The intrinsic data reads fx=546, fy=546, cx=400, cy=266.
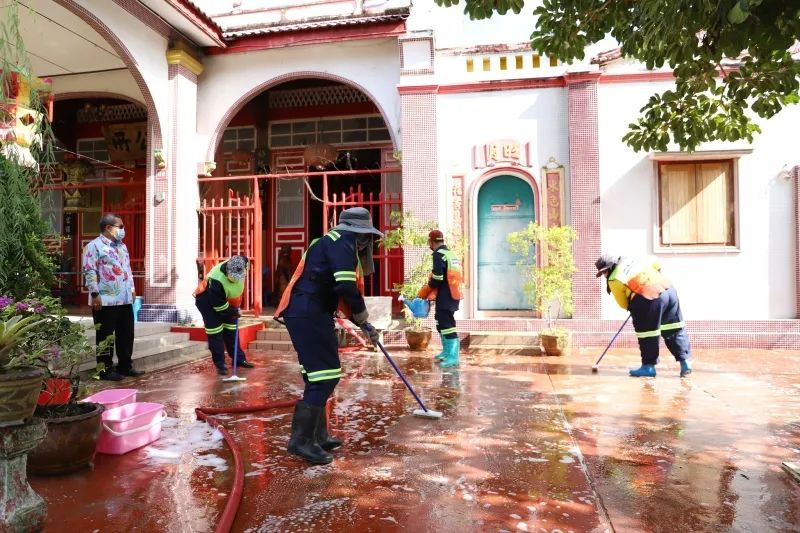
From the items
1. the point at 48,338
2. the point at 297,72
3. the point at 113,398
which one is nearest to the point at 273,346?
the point at 113,398

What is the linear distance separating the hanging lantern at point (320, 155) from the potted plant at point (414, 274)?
2535 millimetres

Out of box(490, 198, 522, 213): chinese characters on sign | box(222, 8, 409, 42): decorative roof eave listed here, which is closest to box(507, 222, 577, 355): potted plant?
box(490, 198, 522, 213): chinese characters on sign

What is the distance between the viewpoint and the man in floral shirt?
5.45m

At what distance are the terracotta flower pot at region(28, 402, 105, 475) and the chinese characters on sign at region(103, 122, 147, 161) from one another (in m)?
9.30

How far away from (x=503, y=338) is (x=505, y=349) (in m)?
0.24

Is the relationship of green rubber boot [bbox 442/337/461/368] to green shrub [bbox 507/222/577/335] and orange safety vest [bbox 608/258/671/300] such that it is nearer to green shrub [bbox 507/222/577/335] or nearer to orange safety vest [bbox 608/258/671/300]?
green shrub [bbox 507/222/577/335]

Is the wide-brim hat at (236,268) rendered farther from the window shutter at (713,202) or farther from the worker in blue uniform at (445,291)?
the window shutter at (713,202)

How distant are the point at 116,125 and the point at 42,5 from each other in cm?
435

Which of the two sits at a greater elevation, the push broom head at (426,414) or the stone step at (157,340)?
the stone step at (157,340)

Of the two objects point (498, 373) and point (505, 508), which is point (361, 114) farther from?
point (505, 508)

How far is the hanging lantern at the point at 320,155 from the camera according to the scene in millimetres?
10258

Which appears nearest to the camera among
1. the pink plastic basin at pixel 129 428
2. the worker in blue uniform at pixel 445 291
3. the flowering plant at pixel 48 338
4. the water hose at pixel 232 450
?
the water hose at pixel 232 450

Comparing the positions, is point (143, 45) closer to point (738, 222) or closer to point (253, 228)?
point (253, 228)

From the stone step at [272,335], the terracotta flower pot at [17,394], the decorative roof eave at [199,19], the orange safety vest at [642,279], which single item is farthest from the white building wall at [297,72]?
the terracotta flower pot at [17,394]
